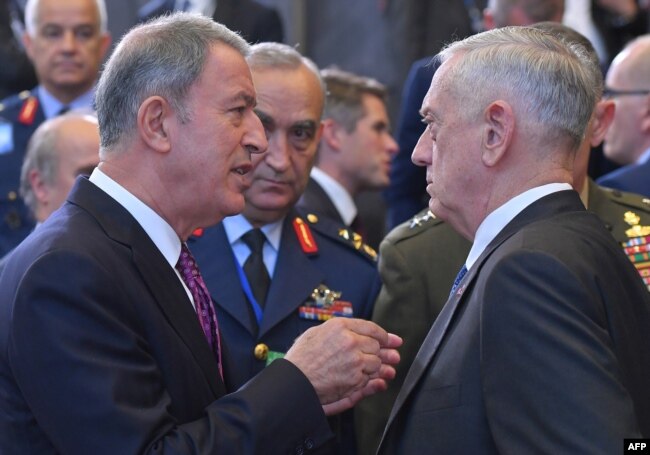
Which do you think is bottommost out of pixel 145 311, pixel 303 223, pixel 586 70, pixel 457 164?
pixel 303 223

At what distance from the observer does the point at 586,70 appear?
233cm

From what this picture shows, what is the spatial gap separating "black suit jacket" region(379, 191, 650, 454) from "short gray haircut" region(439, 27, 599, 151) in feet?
0.52

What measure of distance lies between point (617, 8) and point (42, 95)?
2.83 meters

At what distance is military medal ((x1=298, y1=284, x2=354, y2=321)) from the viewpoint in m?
3.11

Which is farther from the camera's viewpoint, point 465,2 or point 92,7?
point 465,2

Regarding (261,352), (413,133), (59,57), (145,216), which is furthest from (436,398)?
(59,57)

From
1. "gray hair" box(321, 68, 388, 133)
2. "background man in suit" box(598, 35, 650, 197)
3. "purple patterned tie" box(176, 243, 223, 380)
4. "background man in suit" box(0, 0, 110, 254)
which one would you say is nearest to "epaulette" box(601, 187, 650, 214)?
"background man in suit" box(598, 35, 650, 197)

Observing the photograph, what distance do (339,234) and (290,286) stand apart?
32cm

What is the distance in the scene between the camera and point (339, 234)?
3.34 metres

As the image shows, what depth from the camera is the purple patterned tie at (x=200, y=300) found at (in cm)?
243

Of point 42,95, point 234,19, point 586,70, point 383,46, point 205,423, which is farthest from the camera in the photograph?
point 383,46

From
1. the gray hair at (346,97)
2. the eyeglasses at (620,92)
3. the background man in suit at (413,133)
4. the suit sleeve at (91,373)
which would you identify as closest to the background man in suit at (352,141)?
the gray hair at (346,97)

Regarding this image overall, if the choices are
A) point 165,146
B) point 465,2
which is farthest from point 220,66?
point 465,2

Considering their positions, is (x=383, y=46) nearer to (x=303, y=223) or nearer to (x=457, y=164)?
(x=303, y=223)
